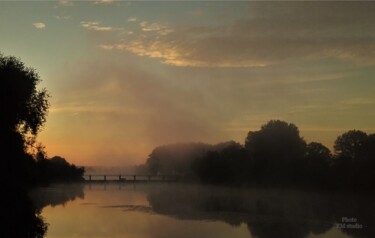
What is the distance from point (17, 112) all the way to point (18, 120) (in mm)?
1607

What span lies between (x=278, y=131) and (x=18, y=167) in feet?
210

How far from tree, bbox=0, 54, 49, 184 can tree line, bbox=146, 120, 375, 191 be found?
42449 mm

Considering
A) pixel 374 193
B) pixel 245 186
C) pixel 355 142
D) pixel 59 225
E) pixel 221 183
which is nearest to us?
pixel 59 225

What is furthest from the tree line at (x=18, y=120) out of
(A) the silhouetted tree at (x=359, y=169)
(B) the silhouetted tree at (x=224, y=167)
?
(B) the silhouetted tree at (x=224, y=167)

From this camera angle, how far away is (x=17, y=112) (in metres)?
43.0

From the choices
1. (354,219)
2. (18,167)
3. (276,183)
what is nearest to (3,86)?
(18,167)

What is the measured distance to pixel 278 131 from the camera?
94.2m

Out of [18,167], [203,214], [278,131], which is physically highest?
[278,131]

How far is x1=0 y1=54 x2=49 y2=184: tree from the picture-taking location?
39.5 m

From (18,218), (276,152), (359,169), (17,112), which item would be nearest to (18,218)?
(18,218)

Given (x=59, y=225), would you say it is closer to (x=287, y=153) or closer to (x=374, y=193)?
(x=374, y=193)

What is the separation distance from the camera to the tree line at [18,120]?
3925cm

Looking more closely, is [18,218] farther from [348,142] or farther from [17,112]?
[348,142]

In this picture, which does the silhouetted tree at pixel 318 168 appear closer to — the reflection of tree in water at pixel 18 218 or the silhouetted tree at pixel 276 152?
the silhouetted tree at pixel 276 152
